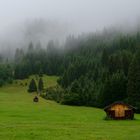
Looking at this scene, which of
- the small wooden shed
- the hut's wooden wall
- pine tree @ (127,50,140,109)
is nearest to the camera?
the small wooden shed

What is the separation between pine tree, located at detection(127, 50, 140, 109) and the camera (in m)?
104

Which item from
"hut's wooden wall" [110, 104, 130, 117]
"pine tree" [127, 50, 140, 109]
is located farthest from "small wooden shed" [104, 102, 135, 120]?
"pine tree" [127, 50, 140, 109]

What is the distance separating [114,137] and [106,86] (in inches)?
2860

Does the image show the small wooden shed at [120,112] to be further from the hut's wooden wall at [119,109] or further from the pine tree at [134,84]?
the pine tree at [134,84]

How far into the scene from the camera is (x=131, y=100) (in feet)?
343

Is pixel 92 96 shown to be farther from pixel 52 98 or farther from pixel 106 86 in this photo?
pixel 52 98

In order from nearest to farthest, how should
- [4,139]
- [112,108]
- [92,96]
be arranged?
[4,139] → [112,108] → [92,96]

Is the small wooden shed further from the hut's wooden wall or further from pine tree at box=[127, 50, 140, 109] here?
pine tree at box=[127, 50, 140, 109]

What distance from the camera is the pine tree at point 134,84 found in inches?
4099

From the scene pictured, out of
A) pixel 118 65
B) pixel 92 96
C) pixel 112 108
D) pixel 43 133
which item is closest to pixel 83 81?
pixel 118 65

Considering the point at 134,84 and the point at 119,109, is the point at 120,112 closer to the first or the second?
the point at 119,109

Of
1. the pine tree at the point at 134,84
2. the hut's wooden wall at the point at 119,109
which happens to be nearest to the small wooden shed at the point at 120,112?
the hut's wooden wall at the point at 119,109

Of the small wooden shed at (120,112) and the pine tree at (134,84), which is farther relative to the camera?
the pine tree at (134,84)

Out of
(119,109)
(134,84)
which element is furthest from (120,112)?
(134,84)
